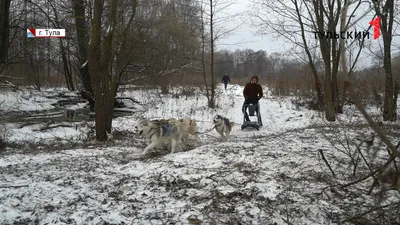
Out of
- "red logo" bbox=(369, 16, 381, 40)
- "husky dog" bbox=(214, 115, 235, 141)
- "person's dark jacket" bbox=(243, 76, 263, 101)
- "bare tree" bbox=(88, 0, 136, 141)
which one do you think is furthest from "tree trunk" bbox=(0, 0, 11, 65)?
"red logo" bbox=(369, 16, 381, 40)

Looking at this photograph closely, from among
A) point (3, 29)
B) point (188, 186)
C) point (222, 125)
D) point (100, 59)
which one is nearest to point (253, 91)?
point (222, 125)

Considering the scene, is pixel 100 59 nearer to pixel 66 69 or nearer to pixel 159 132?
pixel 159 132

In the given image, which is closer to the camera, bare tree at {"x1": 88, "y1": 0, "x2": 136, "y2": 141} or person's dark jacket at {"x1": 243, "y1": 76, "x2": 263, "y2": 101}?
bare tree at {"x1": 88, "y1": 0, "x2": 136, "y2": 141}

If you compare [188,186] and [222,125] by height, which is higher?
[222,125]

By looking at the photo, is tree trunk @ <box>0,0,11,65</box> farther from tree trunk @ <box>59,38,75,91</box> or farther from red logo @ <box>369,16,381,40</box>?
red logo @ <box>369,16,381,40</box>

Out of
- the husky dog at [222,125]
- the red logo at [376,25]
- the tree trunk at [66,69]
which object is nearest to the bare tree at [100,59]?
the husky dog at [222,125]

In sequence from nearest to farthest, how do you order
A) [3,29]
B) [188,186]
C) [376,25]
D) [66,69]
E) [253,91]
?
[376,25]
[188,186]
[3,29]
[253,91]
[66,69]

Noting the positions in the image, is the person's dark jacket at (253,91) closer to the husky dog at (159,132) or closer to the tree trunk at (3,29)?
the husky dog at (159,132)

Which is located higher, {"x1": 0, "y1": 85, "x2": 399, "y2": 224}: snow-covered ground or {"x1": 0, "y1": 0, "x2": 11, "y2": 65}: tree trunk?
{"x1": 0, "y1": 0, "x2": 11, "y2": 65}: tree trunk

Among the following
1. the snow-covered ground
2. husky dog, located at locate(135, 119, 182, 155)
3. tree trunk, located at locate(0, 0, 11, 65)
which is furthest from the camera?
tree trunk, located at locate(0, 0, 11, 65)

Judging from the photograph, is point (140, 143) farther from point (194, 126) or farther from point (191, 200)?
point (191, 200)

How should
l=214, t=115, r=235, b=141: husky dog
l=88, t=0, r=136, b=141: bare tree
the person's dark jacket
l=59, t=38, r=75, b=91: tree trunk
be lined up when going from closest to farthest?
l=88, t=0, r=136, b=141: bare tree → l=214, t=115, r=235, b=141: husky dog → the person's dark jacket → l=59, t=38, r=75, b=91: tree trunk

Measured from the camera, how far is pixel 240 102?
20406 mm

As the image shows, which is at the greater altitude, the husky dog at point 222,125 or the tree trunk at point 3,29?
the tree trunk at point 3,29
